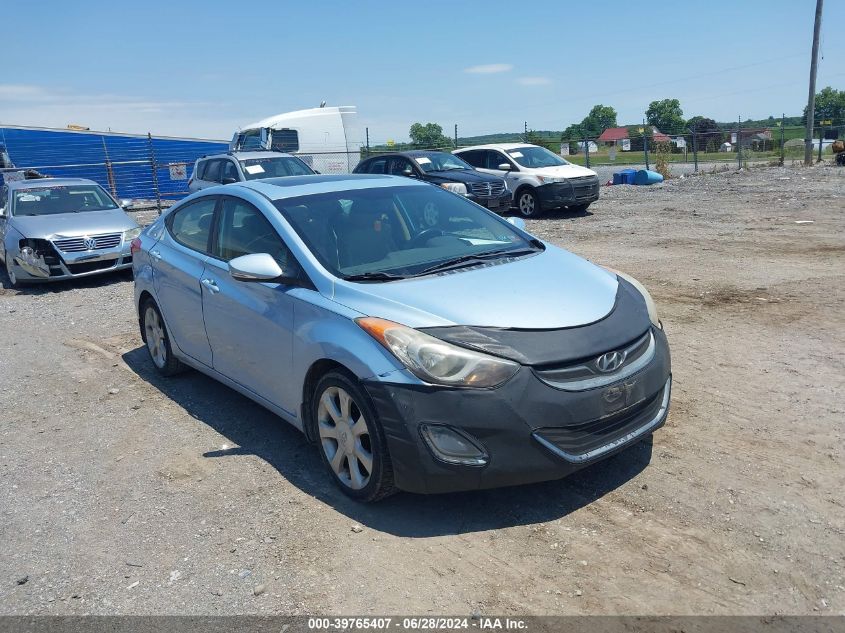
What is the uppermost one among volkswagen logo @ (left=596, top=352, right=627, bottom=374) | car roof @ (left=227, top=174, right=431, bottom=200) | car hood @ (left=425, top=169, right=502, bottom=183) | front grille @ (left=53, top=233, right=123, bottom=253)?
car roof @ (left=227, top=174, right=431, bottom=200)

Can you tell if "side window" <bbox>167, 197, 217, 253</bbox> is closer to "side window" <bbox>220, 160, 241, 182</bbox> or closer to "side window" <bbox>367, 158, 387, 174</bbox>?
"side window" <bbox>220, 160, 241, 182</bbox>

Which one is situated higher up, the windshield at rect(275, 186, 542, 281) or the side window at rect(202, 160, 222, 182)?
the side window at rect(202, 160, 222, 182)

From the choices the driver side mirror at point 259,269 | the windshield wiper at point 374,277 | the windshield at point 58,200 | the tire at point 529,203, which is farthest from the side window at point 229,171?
the windshield wiper at point 374,277

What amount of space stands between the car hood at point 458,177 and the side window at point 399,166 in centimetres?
58

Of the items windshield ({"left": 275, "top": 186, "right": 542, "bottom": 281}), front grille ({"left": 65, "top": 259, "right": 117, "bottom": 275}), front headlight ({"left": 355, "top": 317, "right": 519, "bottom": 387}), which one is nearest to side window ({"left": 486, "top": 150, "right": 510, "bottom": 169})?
front grille ({"left": 65, "top": 259, "right": 117, "bottom": 275})

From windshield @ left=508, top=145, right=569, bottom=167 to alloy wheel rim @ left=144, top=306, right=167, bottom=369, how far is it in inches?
477

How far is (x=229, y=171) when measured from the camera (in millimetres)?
14961

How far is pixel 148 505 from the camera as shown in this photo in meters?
4.15

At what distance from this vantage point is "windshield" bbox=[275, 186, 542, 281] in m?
4.41

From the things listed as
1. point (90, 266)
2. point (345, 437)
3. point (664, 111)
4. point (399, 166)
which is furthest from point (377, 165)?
point (664, 111)

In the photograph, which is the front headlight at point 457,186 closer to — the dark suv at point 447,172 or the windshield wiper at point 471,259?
the dark suv at point 447,172

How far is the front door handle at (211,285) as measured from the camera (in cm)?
507

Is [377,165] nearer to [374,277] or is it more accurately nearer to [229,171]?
[229,171]

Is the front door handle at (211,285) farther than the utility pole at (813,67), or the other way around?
the utility pole at (813,67)
